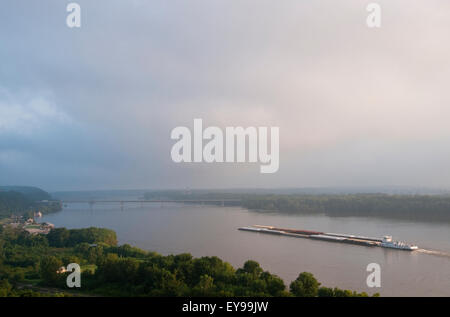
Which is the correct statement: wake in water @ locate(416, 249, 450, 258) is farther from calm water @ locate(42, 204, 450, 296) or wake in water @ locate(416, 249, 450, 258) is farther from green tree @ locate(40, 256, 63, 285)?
green tree @ locate(40, 256, 63, 285)

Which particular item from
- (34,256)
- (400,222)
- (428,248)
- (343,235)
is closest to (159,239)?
(34,256)

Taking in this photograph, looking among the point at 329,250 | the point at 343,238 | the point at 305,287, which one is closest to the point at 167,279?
the point at 305,287

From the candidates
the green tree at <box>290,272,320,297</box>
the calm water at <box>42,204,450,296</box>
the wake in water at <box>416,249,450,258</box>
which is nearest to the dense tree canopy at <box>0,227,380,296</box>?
the green tree at <box>290,272,320,297</box>

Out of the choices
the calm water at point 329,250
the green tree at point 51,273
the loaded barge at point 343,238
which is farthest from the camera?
the loaded barge at point 343,238

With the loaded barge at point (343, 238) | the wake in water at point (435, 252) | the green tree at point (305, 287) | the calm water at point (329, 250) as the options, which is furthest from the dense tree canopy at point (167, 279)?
the loaded barge at point (343, 238)

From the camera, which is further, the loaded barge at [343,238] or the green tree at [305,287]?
the loaded barge at [343,238]

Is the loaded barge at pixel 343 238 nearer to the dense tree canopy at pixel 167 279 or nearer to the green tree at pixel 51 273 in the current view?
the dense tree canopy at pixel 167 279

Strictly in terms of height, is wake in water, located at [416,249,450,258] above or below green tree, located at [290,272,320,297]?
below

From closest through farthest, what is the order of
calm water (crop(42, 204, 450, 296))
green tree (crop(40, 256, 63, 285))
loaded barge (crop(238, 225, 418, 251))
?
green tree (crop(40, 256, 63, 285))
calm water (crop(42, 204, 450, 296))
loaded barge (crop(238, 225, 418, 251))

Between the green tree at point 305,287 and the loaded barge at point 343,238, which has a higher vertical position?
the green tree at point 305,287
